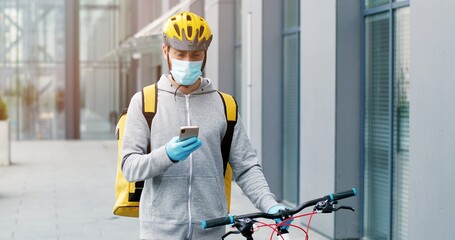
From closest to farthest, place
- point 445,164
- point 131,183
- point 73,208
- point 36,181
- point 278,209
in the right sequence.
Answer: point 278,209 < point 131,183 < point 445,164 < point 73,208 < point 36,181

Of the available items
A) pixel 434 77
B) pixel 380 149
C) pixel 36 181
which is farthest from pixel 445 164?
pixel 36 181

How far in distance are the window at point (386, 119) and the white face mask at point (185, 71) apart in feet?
16.4

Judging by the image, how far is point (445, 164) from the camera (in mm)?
6918

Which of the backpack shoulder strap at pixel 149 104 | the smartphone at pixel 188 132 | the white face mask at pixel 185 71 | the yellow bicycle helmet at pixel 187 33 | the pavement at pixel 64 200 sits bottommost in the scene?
the pavement at pixel 64 200

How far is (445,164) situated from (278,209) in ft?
11.0

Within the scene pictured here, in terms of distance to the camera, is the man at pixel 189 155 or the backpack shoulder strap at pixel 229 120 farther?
the backpack shoulder strap at pixel 229 120

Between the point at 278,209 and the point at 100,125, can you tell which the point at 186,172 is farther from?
the point at 100,125

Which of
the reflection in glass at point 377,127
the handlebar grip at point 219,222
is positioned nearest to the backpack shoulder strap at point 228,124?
the handlebar grip at point 219,222

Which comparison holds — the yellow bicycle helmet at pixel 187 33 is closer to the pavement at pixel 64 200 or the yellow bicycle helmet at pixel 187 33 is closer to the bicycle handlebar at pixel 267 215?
the bicycle handlebar at pixel 267 215

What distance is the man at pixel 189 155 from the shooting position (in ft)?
13.0

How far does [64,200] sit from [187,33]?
36.0 feet

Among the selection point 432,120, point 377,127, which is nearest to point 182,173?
point 432,120

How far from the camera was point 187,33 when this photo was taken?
3932 mm

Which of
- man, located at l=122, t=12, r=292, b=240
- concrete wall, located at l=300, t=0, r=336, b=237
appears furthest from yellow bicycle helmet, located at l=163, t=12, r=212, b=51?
concrete wall, located at l=300, t=0, r=336, b=237
